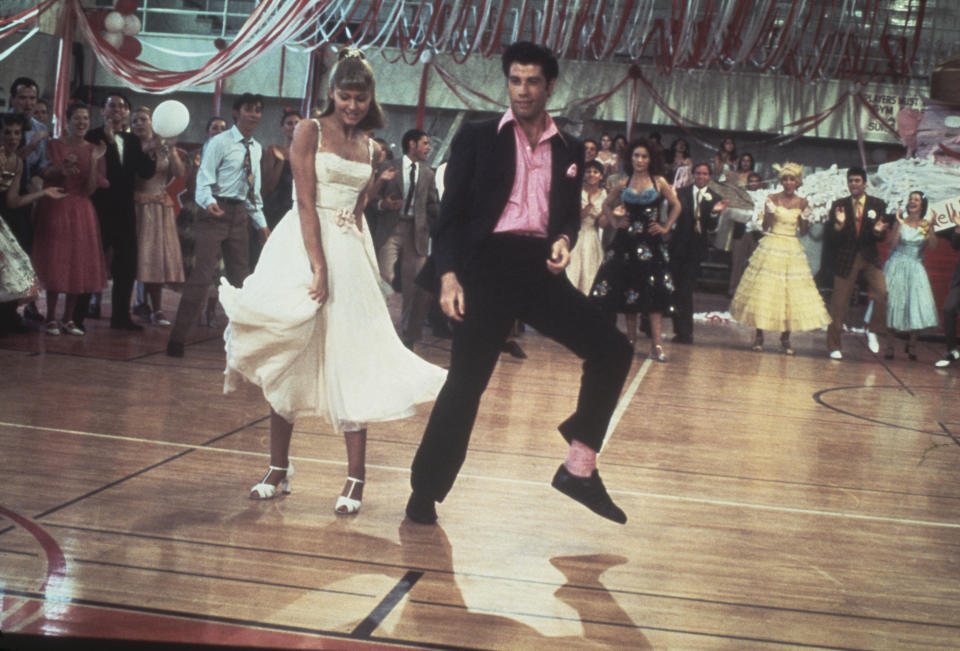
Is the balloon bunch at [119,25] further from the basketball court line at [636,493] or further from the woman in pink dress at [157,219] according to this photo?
the basketball court line at [636,493]

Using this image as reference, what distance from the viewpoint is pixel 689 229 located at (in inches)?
378

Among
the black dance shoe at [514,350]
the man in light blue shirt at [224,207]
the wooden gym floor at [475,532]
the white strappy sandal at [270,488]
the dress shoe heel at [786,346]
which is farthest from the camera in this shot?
the dress shoe heel at [786,346]

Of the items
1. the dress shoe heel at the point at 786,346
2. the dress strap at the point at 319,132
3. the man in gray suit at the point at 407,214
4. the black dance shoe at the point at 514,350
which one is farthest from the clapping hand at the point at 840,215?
the dress strap at the point at 319,132

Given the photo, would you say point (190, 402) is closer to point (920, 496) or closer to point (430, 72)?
point (920, 496)

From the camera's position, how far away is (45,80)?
1498 cm

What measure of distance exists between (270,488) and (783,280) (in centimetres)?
621

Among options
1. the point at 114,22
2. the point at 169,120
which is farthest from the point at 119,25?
the point at 169,120

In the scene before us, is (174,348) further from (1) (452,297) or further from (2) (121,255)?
(1) (452,297)

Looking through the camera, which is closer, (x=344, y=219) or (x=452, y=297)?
(x=452, y=297)

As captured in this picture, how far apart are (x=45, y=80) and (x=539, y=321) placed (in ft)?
44.0

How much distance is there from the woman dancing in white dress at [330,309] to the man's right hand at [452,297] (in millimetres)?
376

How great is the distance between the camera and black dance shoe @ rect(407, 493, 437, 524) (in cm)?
338

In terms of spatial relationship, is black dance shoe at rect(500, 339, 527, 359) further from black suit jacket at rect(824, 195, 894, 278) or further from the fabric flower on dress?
the fabric flower on dress

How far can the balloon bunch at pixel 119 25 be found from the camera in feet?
30.0
